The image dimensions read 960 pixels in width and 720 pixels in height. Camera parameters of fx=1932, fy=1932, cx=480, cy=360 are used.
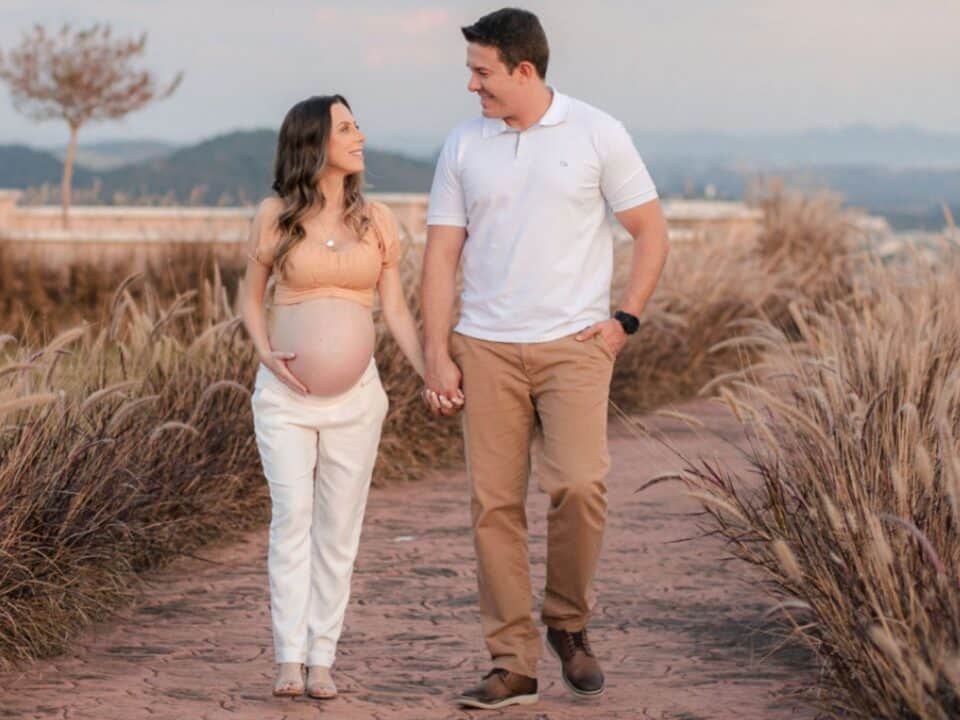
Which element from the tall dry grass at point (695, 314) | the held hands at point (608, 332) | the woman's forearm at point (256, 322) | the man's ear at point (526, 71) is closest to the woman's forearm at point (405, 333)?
the woman's forearm at point (256, 322)

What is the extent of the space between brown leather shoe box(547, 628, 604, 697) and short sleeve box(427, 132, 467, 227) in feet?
4.54

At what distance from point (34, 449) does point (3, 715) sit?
142cm

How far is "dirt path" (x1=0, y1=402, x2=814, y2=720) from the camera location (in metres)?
6.24

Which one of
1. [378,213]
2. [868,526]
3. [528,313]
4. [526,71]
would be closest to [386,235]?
[378,213]

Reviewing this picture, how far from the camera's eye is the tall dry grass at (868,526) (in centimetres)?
486

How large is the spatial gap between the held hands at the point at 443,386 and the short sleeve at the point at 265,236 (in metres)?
0.64

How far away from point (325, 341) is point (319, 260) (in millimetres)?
265

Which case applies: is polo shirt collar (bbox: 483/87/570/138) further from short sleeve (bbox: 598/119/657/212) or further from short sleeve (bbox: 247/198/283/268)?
short sleeve (bbox: 247/198/283/268)

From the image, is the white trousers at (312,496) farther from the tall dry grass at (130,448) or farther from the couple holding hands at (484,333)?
the tall dry grass at (130,448)

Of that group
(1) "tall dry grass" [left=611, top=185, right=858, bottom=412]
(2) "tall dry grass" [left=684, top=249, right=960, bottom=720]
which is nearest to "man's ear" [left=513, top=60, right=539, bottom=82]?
(2) "tall dry grass" [left=684, top=249, right=960, bottom=720]

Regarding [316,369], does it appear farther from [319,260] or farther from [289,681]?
[289,681]

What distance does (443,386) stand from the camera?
20.4ft

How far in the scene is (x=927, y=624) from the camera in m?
4.91

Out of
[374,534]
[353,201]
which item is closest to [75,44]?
[374,534]
